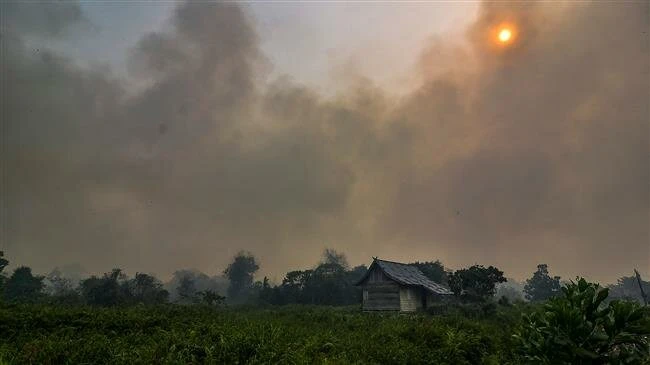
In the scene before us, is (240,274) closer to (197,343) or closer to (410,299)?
(410,299)

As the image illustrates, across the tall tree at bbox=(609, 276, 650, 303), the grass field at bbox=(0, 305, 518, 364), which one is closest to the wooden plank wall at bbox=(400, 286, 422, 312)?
the grass field at bbox=(0, 305, 518, 364)

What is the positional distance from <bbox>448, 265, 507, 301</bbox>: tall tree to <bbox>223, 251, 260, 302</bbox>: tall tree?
66.5 m

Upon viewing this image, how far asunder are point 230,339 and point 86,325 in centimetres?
683

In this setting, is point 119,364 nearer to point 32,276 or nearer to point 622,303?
point 622,303

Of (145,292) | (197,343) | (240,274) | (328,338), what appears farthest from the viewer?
(240,274)

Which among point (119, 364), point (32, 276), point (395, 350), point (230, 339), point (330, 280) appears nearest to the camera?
point (119, 364)

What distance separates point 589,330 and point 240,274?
319ft

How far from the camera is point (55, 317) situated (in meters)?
15.3

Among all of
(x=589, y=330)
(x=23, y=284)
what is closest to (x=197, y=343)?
(x=589, y=330)

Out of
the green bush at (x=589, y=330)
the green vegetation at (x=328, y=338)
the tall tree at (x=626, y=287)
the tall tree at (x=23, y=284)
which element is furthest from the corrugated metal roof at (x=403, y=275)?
the tall tree at (x=626, y=287)

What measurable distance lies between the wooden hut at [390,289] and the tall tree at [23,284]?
40.2 m

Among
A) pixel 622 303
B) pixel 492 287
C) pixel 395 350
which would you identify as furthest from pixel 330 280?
pixel 622 303

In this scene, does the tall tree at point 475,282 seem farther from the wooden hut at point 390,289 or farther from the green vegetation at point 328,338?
the green vegetation at point 328,338

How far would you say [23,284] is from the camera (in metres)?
46.0
